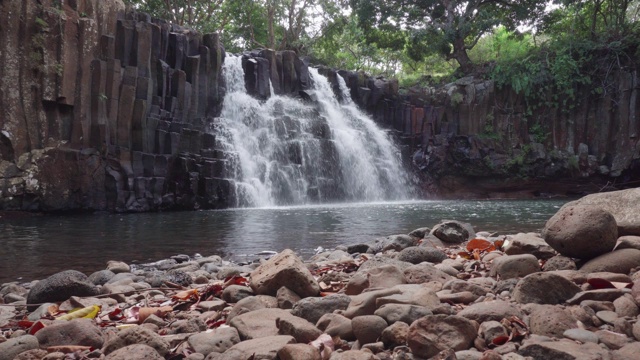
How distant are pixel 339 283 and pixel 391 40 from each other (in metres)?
26.7

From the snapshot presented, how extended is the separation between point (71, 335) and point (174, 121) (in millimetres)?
16079

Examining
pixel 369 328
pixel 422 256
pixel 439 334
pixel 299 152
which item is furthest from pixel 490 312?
pixel 299 152

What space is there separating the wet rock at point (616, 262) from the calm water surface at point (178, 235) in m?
4.29

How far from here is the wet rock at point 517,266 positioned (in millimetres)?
3670

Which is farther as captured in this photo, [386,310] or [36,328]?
[36,328]

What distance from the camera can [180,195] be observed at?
1750 centimetres

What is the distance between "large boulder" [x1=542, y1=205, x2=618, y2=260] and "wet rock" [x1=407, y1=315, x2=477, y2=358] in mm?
1639

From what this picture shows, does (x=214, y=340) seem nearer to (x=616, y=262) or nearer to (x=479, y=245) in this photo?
(x=616, y=262)

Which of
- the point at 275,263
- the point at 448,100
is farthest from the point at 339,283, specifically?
the point at 448,100

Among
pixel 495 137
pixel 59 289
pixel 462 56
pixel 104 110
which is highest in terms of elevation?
pixel 462 56

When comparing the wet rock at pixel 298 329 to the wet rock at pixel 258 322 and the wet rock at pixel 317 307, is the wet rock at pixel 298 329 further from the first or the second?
the wet rock at pixel 317 307

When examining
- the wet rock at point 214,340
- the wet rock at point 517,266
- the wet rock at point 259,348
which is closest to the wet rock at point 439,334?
the wet rock at point 259,348

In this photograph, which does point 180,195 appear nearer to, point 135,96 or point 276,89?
point 135,96

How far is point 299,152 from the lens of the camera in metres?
20.0
